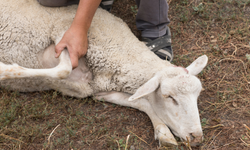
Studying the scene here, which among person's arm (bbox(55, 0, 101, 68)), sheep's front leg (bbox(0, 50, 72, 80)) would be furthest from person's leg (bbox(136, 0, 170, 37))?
sheep's front leg (bbox(0, 50, 72, 80))

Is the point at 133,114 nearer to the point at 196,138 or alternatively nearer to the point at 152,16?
the point at 196,138

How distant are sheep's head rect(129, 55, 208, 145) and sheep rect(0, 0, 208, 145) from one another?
0.11ft

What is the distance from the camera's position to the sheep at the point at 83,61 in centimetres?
257

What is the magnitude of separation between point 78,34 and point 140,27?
1258 mm

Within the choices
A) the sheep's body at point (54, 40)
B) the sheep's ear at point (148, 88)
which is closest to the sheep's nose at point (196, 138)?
the sheep's ear at point (148, 88)

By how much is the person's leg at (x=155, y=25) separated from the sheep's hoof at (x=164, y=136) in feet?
3.75

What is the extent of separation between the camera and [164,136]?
7.73ft

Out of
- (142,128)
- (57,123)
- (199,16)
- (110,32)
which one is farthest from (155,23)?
(57,123)

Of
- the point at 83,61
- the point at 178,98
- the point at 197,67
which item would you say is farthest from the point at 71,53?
the point at 197,67

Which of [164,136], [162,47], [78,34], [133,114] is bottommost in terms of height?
[133,114]

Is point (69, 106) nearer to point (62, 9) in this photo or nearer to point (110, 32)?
point (110, 32)

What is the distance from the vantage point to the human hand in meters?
2.52

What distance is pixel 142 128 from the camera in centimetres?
260

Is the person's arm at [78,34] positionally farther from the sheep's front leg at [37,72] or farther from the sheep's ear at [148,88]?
the sheep's ear at [148,88]
